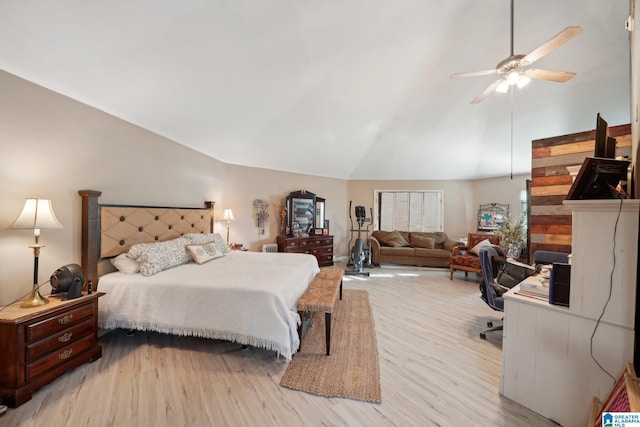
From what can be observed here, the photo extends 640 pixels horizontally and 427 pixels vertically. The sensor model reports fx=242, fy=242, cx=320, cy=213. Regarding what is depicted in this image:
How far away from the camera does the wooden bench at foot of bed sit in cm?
228

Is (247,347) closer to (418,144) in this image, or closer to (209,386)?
(209,386)

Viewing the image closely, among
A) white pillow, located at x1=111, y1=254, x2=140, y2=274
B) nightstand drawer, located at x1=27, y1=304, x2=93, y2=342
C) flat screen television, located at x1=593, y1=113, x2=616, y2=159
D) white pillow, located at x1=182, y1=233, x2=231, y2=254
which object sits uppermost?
flat screen television, located at x1=593, y1=113, x2=616, y2=159

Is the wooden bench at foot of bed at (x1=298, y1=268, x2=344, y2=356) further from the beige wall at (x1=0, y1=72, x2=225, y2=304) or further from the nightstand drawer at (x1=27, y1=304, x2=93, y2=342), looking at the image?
the beige wall at (x1=0, y1=72, x2=225, y2=304)

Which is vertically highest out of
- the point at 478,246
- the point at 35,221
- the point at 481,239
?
the point at 35,221

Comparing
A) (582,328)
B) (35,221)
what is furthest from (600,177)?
(35,221)

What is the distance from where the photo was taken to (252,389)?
1.86 metres

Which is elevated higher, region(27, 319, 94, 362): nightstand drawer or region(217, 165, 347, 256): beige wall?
region(217, 165, 347, 256): beige wall

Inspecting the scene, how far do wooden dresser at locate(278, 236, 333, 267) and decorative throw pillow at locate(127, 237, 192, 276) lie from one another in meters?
2.47

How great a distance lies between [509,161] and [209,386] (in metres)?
6.96

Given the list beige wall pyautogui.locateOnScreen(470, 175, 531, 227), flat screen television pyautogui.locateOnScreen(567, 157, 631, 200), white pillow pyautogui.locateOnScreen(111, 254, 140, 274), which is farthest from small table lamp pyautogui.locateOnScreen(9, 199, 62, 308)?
beige wall pyautogui.locateOnScreen(470, 175, 531, 227)

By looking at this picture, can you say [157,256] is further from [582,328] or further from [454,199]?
[454,199]

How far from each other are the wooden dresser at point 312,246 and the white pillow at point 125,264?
116 inches

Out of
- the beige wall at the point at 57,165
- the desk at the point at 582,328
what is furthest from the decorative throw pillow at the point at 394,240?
the beige wall at the point at 57,165

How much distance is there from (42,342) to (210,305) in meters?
1.11
